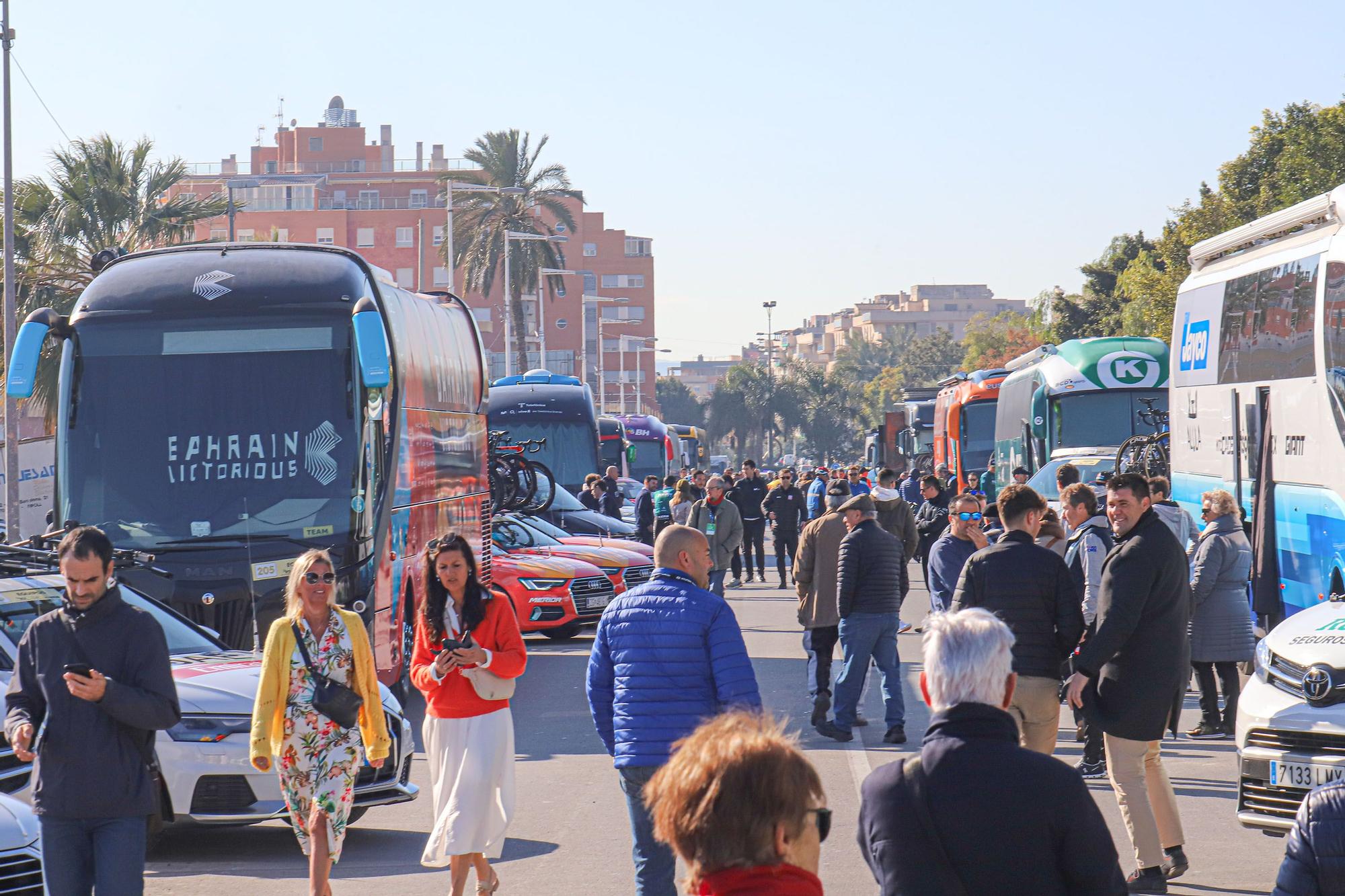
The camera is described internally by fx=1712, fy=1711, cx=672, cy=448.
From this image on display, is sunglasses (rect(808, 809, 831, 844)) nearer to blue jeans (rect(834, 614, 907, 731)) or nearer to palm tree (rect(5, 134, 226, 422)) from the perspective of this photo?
blue jeans (rect(834, 614, 907, 731))

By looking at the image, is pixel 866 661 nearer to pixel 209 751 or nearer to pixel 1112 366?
pixel 209 751

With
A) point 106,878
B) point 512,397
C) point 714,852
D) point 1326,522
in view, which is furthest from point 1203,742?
point 512,397

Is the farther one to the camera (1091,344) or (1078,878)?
(1091,344)

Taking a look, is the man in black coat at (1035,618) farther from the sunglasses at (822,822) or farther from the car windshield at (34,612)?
the sunglasses at (822,822)

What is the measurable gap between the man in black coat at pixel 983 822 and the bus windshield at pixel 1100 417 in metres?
22.7

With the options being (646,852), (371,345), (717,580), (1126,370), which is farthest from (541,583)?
(646,852)

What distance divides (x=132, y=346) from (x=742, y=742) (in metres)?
11.0

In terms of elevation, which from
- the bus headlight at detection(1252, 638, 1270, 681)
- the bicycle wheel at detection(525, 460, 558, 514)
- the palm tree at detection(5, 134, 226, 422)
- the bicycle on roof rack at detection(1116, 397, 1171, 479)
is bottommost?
the bus headlight at detection(1252, 638, 1270, 681)

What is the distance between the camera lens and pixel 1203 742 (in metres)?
11.7

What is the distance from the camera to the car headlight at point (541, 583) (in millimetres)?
18750

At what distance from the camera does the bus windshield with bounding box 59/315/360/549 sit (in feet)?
42.3

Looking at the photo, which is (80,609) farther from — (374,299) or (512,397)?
(512,397)

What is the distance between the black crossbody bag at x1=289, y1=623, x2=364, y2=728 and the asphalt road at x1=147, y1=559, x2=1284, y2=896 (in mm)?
1075

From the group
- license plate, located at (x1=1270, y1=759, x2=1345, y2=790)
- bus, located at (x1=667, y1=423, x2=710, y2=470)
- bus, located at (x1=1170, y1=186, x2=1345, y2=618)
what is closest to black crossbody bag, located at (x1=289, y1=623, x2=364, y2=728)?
license plate, located at (x1=1270, y1=759, x2=1345, y2=790)
